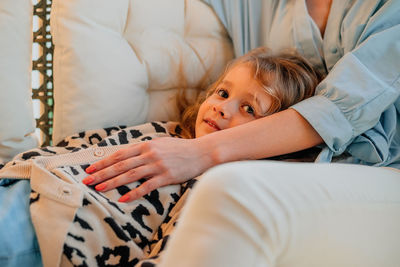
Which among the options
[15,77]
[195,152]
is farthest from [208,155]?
[15,77]

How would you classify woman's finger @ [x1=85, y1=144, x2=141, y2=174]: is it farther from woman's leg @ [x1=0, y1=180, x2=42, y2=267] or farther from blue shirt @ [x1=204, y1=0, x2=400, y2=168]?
blue shirt @ [x1=204, y1=0, x2=400, y2=168]

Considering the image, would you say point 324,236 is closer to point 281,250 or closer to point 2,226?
point 281,250

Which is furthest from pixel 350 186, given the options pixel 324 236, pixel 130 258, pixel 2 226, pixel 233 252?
pixel 2 226

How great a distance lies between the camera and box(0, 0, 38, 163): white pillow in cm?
89

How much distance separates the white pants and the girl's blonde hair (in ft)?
1.26

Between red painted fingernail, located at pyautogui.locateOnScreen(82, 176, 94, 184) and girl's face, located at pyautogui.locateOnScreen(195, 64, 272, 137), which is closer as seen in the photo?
red painted fingernail, located at pyautogui.locateOnScreen(82, 176, 94, 184)

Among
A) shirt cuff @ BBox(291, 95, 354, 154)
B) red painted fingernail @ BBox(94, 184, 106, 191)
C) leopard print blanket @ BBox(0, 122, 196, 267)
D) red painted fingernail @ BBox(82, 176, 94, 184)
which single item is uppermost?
shirt cuff @ BBox(291, 95, 354, 154)

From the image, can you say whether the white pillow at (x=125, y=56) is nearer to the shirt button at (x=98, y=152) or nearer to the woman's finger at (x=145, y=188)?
the shirt button at (x=98, y=152)

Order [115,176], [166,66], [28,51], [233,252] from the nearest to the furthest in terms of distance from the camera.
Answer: [233,252], [115,176], [28,51], [166,66]

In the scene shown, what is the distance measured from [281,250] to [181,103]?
2.23ft

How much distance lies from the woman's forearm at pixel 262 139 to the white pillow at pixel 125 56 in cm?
28

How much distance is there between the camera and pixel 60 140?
993mm

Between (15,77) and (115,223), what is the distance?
0.43 m

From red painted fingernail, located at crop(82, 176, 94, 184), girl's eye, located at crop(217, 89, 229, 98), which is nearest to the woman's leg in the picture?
red painted fingernail, located at crop(82, 176, 94, 184)
